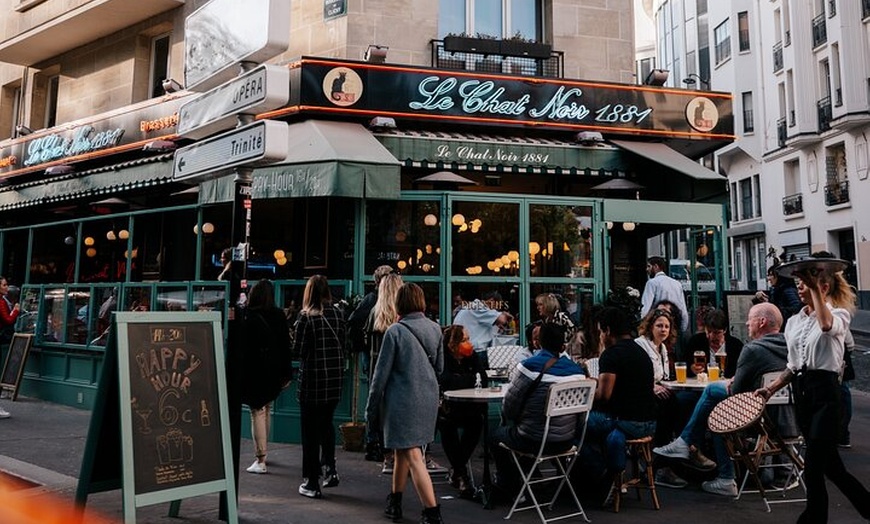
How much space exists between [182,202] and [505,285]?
891 cm

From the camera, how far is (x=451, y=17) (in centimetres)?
1243

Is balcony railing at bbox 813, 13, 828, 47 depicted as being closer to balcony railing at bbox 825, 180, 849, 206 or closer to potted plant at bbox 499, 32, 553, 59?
balcony railing at bbox 825, 180, 849, 206

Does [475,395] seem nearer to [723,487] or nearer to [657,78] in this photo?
[723,487]

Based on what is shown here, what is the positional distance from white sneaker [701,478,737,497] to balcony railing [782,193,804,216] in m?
28.4

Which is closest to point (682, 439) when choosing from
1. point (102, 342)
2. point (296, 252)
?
point (296, 252)

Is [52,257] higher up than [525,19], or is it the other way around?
[525,19]

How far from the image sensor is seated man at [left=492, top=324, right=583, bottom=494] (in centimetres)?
548

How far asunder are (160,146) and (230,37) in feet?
27.5

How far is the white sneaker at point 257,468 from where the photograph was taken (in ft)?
22.9

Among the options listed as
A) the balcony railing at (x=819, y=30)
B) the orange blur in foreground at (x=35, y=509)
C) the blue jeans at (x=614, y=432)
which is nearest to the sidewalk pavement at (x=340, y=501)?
the orange blur in foreground at (x=35, y=509)

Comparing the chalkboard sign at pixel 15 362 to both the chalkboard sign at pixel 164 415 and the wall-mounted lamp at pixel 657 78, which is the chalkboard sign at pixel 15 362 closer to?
the chalkboard sign at pixel 164 415

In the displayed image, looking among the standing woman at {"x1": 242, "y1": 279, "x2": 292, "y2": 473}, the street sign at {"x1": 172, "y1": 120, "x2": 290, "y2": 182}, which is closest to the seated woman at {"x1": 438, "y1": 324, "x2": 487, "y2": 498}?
the standing woman at {"x1": 242, "y1": 279, "x2": 292, "y2": 473}

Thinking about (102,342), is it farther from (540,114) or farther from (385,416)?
(540,114)

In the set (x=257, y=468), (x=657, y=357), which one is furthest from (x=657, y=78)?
(x=257, y=468)
